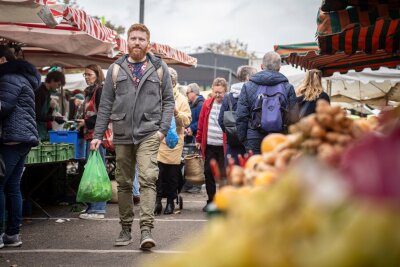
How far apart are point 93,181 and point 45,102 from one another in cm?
302

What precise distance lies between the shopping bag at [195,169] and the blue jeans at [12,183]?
3846mm

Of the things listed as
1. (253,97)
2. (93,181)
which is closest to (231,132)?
(253,97)

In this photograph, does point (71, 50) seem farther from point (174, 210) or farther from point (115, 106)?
point (115, 106)

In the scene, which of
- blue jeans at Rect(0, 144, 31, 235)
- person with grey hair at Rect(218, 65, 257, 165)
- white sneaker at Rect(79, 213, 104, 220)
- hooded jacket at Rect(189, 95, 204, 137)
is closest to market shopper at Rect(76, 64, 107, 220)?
white sneaker at Rect(79, 213, 104, 220)

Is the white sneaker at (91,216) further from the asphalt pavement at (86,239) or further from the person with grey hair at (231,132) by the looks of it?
the person with grey hair at (231,132)

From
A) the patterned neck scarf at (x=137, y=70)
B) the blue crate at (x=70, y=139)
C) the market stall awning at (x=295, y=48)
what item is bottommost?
the blue crate at (x=70, y=139)

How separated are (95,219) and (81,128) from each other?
1.41m

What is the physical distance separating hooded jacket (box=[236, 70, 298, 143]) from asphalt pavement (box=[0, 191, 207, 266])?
133 centimetres

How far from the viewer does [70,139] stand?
869cm

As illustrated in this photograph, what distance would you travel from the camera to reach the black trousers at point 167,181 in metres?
8.68

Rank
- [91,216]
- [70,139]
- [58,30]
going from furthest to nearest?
[58,30]
[70,139]
[91,216]

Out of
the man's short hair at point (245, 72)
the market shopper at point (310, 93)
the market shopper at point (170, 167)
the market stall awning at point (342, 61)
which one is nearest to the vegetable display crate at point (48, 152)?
the market shopper at point (170, 167)

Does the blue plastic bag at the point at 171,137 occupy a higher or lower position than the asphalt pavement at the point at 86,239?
higher

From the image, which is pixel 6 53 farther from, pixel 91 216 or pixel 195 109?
pixel 195 109
